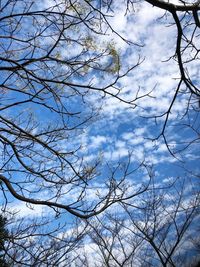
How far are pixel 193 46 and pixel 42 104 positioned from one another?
2.03m

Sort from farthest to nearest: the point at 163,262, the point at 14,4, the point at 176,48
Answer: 1. the point at 163,262
2. the point at 14,4
3. the point at 176,48

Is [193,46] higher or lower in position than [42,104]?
lower

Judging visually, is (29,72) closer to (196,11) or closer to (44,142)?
(44,142)

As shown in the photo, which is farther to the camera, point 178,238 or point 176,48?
point 178,238

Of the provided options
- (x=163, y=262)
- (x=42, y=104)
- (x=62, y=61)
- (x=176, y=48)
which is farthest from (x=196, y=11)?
(x=163, y=262)

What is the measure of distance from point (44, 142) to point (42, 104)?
1.67 ft

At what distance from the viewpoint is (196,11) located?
3.38 m

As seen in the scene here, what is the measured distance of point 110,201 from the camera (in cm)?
404

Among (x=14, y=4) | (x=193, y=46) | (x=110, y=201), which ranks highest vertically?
(x=14, y=4)

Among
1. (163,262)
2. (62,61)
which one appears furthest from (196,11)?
(163,262)

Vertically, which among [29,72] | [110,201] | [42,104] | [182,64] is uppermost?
[29,72]

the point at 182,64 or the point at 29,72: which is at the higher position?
the point at 29,72

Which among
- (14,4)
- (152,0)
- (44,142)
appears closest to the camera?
(152,0)

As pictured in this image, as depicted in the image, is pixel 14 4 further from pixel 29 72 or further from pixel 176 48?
pixel 176 48
